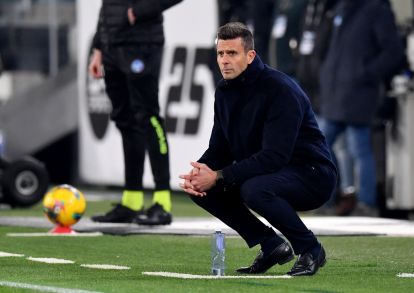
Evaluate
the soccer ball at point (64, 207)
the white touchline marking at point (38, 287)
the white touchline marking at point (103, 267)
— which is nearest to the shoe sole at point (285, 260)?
the white touchline marking at point (103, 267)

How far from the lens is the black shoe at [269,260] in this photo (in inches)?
322

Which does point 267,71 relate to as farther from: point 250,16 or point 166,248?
point 250,16

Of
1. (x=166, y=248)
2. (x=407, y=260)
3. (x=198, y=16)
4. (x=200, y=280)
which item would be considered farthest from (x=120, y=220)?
(x=198, y=16)

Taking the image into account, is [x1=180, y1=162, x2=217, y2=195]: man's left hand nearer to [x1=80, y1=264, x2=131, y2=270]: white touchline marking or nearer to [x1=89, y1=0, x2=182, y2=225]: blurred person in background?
[x1=80, y1=264, x2=131, y2=270]: white touchline marking

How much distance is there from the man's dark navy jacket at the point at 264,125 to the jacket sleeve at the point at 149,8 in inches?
127

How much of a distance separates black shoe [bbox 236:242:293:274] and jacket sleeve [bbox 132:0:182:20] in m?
3.65

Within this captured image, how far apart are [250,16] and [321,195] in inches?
319

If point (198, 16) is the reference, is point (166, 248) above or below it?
below

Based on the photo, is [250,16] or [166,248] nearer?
[166,248]

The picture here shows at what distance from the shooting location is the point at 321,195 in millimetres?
8195

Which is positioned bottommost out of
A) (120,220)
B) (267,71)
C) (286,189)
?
(120,220)

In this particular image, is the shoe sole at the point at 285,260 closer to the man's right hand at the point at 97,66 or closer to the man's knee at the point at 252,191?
the man's knee at the point at 252,191

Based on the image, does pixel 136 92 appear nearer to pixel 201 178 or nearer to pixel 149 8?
pixel 149 8

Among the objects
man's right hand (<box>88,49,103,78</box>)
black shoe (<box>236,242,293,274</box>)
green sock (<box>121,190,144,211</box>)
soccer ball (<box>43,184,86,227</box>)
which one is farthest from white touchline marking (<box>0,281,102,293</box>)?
man's right hand (<box>88,49,103,78</box>)
